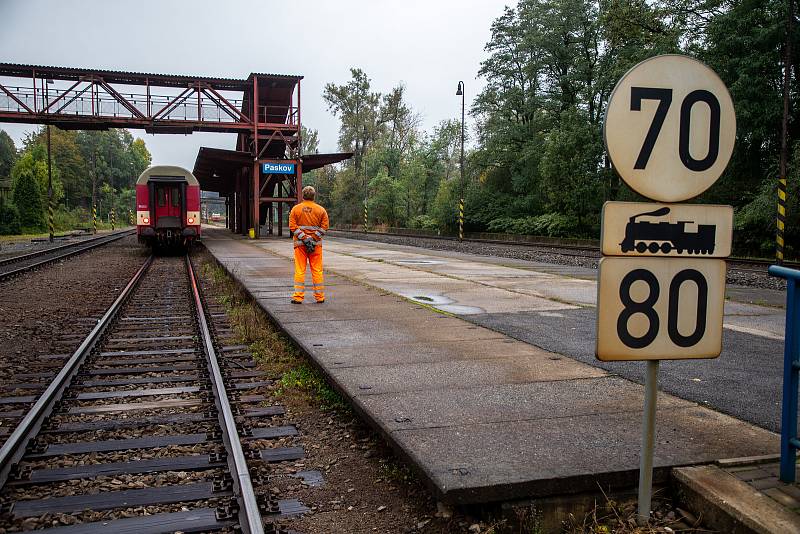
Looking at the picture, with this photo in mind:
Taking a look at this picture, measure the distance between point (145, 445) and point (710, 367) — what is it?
4.85 metres

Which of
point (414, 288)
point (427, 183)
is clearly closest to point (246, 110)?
point (427, 183)

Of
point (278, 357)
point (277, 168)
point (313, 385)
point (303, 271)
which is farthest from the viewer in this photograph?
point (277, 168)

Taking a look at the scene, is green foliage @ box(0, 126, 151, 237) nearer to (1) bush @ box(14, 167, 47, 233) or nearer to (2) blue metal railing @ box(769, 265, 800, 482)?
(1) bush @ box(14, 167, 47, 233)

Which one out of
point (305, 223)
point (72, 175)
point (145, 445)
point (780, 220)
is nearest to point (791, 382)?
point (145, 445)

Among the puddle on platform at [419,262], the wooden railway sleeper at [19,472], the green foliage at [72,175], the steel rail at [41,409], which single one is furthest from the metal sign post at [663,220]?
the green foliage at [72,175]

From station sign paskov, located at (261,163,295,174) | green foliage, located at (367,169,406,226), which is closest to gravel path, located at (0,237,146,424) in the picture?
station sign paskov, located at (261,163,295,174)

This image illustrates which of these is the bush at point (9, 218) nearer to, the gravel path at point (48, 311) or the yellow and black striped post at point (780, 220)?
the gravel path at point (48, 311)

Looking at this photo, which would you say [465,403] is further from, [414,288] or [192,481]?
[414,288]

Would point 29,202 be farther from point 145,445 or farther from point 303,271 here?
point 145,445

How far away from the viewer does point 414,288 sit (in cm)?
1209

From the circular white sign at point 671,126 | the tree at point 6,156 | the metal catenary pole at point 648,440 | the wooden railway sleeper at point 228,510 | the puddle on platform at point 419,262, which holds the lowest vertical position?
the wooden railway sleeper at point 228,510

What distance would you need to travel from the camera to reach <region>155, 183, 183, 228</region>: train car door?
23891 mm

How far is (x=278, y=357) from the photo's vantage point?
7.10 m

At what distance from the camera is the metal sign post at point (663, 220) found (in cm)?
280
